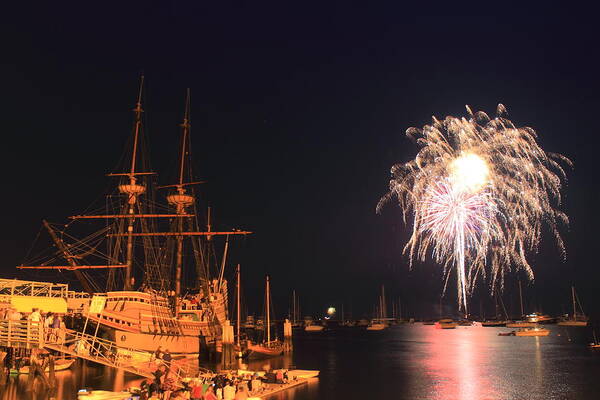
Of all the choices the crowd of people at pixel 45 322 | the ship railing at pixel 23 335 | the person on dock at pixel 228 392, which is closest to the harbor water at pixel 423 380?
the ship railing at pixel 23 335

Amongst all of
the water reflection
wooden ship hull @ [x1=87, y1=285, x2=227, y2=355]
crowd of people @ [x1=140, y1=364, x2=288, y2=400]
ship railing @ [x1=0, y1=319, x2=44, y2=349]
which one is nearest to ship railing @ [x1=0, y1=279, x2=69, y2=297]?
wooden ship hull @ [x1=87, y1=285, x2=227, y2=355]

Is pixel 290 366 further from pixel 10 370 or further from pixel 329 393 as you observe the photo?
pixel 10 370

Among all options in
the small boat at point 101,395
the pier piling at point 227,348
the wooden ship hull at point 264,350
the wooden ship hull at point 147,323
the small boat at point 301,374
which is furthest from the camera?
the wooden ship hull at point 264,350

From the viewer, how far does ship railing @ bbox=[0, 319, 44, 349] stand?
30891 mm

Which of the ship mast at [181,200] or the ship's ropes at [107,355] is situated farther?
the ship mast at [181,200]

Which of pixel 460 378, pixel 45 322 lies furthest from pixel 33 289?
pixel 460 378

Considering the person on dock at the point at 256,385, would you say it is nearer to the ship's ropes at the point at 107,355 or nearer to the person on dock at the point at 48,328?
the ship's ropes at the point at 107,355

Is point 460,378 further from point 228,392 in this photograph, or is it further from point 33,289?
point 33,289

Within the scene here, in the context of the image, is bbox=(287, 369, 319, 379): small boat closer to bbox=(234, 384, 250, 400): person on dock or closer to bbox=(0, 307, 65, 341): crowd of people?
bbox=(234, 384, 250, 400): person on dock

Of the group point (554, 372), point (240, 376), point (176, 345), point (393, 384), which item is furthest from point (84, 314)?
point (554, 372)

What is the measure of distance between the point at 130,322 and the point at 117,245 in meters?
13.1

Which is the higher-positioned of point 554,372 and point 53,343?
point 53,343

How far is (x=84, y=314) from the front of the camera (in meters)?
47.8

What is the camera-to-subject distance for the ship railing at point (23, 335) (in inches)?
1216
